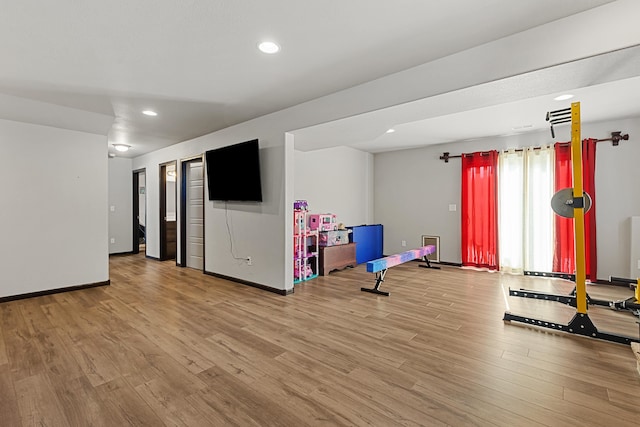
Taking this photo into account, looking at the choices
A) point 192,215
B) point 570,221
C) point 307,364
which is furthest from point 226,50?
point 570,221

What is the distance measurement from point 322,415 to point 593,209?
5.53 meters

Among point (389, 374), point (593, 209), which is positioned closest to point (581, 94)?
point (593, 209)

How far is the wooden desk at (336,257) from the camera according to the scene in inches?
210

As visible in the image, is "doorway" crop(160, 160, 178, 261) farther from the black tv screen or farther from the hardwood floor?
the hardwood floor

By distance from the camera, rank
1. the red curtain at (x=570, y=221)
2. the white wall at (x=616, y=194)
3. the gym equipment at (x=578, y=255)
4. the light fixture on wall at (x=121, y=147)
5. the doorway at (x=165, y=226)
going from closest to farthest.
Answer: the gym equipment at (x=578, y=255)
the white wall at (x=616, y=194)
the red curtain at (x=570, y=221)
the light fixture on wall at (x=121, y=147)
the doorway at (x=165, y=226)

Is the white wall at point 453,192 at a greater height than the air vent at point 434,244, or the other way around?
the white wall at point 453,192

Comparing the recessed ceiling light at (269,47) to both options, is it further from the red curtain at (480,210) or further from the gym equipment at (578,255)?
the red curtain at (480,210)

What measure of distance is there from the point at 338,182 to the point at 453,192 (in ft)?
8.23

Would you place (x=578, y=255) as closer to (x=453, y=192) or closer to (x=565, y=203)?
(x=565, y=203)

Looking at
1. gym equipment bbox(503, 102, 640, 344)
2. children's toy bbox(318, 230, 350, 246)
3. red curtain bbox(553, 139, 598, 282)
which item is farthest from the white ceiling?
children's toy bbox(318, 230, 350, 246)

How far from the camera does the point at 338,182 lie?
6.66 meters

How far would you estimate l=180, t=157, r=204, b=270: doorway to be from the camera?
5.86 metres

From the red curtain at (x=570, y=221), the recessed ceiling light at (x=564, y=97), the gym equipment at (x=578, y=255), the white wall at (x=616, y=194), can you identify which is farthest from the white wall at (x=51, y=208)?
the white wall at (x=616, y=194)

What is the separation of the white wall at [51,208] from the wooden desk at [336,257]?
3.60 m
